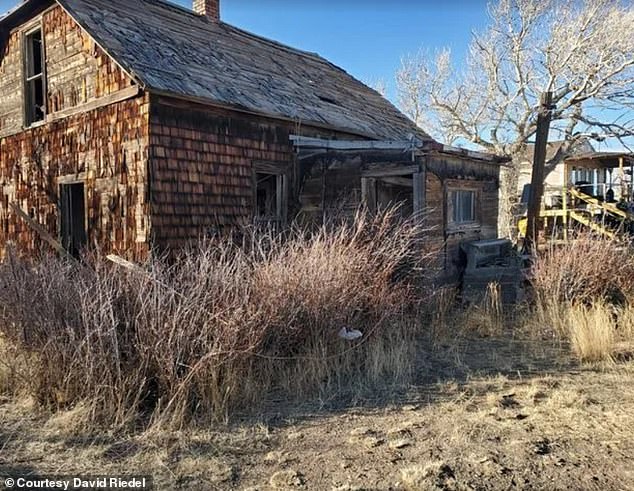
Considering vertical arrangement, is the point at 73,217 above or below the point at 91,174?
below

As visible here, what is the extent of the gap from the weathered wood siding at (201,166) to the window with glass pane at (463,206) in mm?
3815

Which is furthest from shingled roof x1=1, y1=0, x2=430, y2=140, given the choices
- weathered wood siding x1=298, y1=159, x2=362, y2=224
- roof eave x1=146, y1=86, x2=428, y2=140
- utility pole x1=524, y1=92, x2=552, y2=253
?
utility pole x1=524, y1=92, x2=552, y2=253

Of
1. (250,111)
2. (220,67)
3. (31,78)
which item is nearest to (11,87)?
(31,78)

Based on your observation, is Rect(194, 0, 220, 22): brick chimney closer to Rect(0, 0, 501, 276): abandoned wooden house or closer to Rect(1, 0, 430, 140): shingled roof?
Rect(1, 0, 430, 140): shingled roof

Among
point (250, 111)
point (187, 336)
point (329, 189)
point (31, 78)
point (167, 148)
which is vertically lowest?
point (187, 336)

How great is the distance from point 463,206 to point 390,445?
26.0ft

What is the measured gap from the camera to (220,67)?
1119 cm

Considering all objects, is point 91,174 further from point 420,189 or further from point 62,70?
point 420,189

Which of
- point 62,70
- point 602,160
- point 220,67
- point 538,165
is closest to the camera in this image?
point 62,70

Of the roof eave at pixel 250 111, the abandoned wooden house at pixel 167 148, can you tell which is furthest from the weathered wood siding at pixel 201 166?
the roof eave at pixel 250 111

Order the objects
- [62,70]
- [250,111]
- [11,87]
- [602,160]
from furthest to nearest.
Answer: [602,160]
[11,87]
[62,70]
[250,111]

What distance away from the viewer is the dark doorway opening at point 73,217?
1061cm

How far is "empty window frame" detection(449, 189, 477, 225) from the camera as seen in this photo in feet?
34.9

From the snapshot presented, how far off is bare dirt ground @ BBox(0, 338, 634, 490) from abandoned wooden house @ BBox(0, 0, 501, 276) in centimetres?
492
